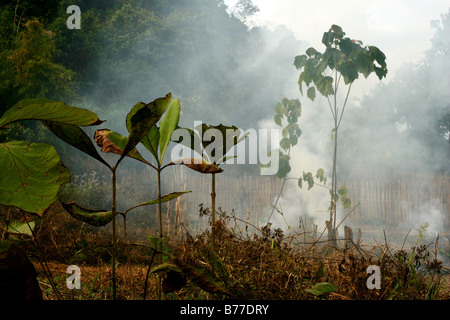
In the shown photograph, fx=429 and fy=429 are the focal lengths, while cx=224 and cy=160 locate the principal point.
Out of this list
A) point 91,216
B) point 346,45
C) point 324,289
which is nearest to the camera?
point 91,216

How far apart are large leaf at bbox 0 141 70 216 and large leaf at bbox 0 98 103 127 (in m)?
0.04

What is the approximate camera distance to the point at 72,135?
24.1 inches

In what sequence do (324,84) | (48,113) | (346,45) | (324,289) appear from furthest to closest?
(324,84)
(346,45)
(324,289)
(48,113)

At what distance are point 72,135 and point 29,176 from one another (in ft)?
0.26

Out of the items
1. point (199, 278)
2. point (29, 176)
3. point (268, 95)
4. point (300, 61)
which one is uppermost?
point (268, 95)

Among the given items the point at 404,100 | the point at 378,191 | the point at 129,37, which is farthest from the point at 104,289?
the point at 404,100

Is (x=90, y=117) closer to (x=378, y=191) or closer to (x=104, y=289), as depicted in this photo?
(x=104, y=289)

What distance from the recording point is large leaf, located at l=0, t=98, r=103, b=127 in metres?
0.56

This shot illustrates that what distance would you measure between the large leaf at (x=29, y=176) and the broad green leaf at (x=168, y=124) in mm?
166

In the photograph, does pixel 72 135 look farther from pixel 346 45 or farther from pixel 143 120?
pixel 346 45

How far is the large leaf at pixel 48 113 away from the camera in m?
0.56

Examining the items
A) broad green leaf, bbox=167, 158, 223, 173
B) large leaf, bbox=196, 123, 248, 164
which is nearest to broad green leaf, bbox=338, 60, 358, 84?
large leaf, bbox=196, 123, 248, 164

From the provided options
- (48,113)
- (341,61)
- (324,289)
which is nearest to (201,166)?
(48,113)

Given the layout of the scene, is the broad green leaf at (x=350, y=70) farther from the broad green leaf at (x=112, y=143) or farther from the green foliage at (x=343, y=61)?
the broad green leaf at (x=112, y=143)
